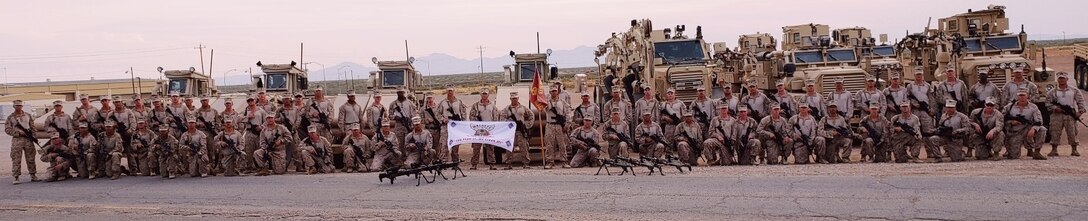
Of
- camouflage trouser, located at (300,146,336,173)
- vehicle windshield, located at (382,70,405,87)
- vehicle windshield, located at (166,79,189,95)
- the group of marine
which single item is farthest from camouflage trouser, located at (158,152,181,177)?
vehicle windshield, located at (166,79,189,95)

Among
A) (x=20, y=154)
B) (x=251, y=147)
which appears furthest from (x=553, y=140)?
(x=20, y=154)

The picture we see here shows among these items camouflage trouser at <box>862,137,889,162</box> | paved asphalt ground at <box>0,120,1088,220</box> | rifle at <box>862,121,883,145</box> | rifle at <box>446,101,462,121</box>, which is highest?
rifle at <box>446,101,462,121</box>

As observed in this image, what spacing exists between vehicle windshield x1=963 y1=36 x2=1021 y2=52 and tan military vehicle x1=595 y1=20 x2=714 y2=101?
523cm

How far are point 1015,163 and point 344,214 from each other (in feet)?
29.5

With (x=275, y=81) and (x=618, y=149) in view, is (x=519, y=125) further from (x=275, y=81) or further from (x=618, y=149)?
(x=275, y=81)

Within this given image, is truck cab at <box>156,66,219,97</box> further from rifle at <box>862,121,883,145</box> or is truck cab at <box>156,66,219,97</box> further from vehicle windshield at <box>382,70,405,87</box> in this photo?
rifle at <box>862,121,883,145</box>

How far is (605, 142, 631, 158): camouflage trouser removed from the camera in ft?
53.9

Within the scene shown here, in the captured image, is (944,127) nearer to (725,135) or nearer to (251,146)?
(725,135)

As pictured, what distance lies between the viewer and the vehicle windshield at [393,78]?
874 inches

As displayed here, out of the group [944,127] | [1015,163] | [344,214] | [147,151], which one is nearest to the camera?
[344,214]

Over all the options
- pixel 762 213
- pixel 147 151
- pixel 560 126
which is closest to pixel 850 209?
pixel 762 213

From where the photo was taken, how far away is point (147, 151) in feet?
55.8

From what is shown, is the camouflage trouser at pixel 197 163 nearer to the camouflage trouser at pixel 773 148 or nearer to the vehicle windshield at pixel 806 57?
the camouflage trouser at pixel 773 148

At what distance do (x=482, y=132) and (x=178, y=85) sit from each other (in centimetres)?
967
